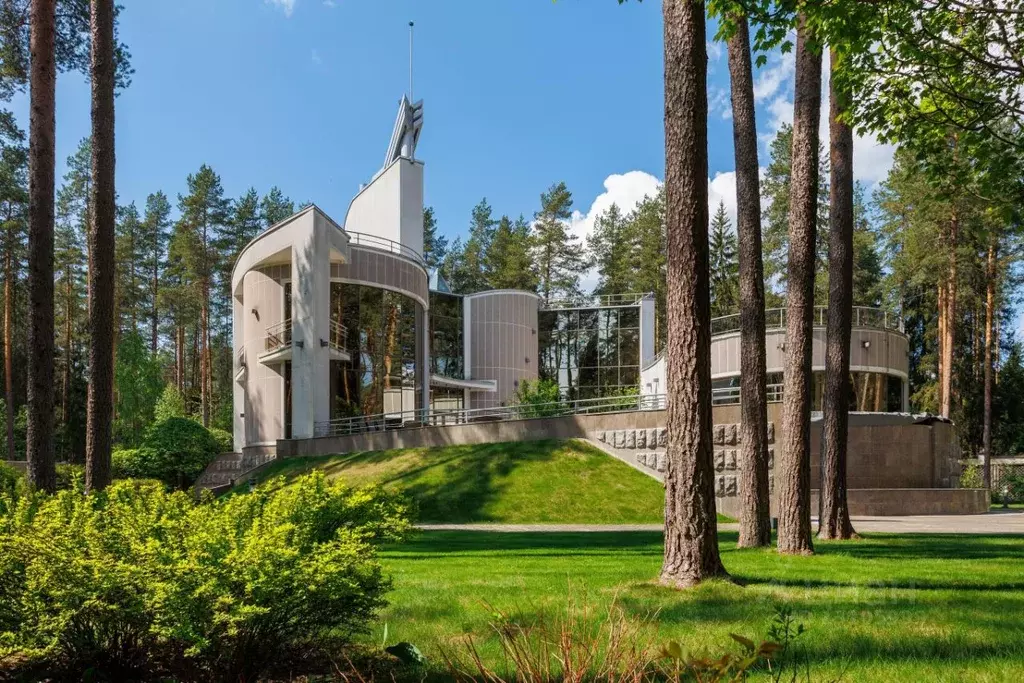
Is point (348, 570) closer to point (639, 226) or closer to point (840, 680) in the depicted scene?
point (840, 680)

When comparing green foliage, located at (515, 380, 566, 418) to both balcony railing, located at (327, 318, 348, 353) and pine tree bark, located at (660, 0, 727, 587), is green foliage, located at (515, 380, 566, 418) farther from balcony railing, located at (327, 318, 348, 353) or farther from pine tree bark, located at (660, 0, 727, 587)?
pine tree bark, located at (660, 0, 727, 587)

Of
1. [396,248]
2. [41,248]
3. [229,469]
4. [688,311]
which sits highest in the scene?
[396,248]

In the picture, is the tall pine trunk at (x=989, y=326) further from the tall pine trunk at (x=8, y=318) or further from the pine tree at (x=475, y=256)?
the tall pine trunk at (x=8, y=318)

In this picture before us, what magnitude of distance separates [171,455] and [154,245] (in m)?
29.9

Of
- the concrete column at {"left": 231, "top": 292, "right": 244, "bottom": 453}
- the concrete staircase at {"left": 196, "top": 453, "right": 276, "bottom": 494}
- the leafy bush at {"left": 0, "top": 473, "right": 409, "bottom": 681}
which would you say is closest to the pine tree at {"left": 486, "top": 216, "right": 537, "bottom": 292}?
the concrete column at {"left": 231, "top": 292, "right": 244, "bottom": 453}

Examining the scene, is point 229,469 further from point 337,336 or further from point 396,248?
point 396,248

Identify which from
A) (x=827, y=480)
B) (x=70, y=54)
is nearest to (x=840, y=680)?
(x=827, y=480)

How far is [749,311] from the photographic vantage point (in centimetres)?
1105

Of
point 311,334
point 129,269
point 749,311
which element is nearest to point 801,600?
point 749,311

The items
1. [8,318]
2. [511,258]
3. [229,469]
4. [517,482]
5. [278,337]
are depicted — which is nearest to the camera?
[517,482]

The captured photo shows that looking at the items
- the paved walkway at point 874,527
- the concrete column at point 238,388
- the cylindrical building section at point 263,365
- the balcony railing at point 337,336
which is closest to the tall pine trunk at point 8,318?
the concrete column at point 238,388

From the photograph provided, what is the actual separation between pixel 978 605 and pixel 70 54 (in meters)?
15.8

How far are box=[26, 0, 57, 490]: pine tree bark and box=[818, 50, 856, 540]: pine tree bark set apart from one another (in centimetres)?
1074

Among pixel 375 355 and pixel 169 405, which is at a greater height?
pixel 375 355
